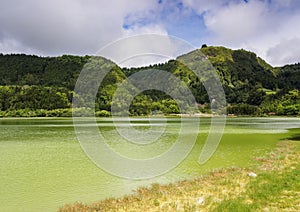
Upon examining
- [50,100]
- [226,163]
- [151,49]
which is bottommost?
[226,163]

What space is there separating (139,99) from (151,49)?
490ft

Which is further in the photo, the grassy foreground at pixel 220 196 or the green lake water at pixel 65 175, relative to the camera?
the green lake water at pixel 65 175

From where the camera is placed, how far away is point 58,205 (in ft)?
37.8

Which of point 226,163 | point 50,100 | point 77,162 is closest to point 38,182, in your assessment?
point 77,162

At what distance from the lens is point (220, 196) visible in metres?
11.2

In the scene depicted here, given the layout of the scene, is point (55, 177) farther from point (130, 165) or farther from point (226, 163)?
point (226, 163)

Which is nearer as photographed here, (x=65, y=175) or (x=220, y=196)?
(x=220, y=196)

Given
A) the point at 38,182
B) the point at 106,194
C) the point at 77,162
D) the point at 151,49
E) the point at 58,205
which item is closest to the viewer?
the point at 58,205

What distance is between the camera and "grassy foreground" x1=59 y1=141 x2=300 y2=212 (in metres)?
9.96

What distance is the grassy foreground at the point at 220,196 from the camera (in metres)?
9.96

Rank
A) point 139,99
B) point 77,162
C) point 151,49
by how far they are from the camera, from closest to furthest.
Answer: point 151,49, point 77,162, point 139,99

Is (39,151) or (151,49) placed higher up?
(151,49)

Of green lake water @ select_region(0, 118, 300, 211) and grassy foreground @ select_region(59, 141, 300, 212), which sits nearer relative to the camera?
grassy foreground @ select_region(59, 141, 300, 212)

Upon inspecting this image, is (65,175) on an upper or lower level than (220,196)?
upper
